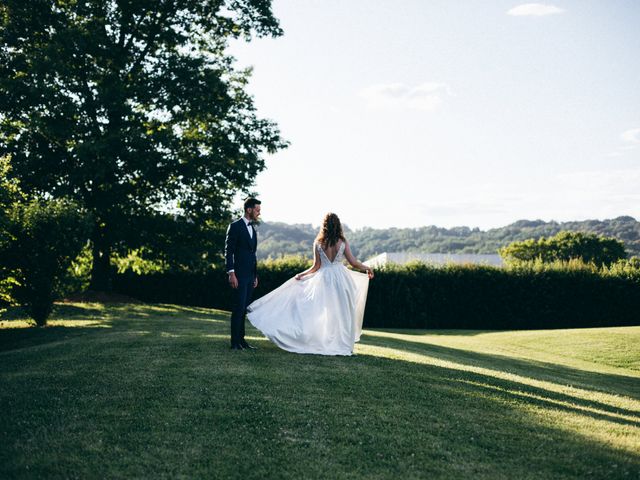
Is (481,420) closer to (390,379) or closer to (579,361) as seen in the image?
(390,379)

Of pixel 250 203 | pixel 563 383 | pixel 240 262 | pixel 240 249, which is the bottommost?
pixel 563 383

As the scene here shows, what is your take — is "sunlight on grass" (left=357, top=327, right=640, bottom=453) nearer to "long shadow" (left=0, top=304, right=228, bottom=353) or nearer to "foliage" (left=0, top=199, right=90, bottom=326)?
"long shadow" (left=0, top=304, right=228, bottom=353)

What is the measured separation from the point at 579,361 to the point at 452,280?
12.9 metres

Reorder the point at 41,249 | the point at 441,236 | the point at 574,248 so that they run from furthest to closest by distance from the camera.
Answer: the point at 441,236 < the point at 574,248 < the point at 41,249

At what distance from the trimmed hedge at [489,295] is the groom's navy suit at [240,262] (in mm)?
19378

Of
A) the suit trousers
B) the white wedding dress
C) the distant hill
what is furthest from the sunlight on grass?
the distant hill

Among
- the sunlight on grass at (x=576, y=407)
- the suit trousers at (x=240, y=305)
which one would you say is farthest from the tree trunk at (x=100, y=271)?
the sunlight on grass at (x=576, y=407)

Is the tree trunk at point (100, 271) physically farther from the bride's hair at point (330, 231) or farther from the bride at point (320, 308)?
the bride's hair at point (330, 231)

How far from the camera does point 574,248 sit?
244 feet

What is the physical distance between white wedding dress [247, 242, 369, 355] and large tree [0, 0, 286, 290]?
14457 millimetres

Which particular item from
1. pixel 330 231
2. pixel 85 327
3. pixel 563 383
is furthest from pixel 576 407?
pixel 85 327

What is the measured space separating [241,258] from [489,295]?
22391 millimetres

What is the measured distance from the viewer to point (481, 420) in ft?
20.4

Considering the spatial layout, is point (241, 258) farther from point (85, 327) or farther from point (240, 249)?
point (85, 327)
